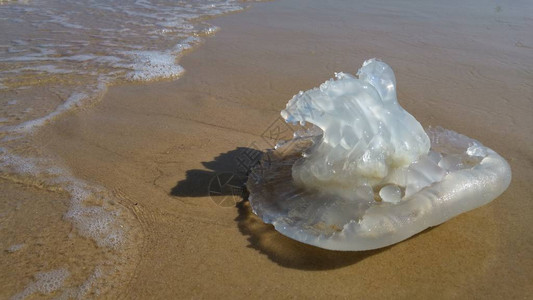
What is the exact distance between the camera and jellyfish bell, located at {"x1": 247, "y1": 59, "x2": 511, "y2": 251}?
1858 mm

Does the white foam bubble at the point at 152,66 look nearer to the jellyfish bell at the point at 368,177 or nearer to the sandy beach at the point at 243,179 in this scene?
the sandy beach at the point at 243,179

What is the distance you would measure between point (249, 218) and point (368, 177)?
0.65m

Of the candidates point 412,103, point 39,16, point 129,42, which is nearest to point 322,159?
point 412,103

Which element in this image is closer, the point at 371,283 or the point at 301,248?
the point at 371,283

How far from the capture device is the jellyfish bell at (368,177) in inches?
73.1

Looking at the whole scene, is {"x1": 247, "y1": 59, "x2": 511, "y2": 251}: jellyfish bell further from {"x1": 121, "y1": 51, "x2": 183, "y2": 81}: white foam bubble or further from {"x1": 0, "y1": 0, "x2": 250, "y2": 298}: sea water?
{"x1": 121, "y1": 51, "x2": 183, "y2": 81}: white foam bubble

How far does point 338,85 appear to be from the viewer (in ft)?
6.79

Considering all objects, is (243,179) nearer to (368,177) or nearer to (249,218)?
(249,218)

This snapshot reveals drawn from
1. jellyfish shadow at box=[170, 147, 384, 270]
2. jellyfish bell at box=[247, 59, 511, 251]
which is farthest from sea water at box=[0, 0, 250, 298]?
jellyfish bell at box=[247, 59, 511, 251]

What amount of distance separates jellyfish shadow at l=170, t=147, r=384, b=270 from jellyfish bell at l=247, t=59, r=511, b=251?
0.31ft

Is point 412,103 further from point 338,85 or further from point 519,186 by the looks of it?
point 338,85

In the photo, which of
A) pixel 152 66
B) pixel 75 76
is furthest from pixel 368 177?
pixel 75 76

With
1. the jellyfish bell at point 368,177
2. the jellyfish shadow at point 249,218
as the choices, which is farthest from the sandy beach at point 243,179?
the jellyfish bell at point 368,177

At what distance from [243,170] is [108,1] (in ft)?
23.5
